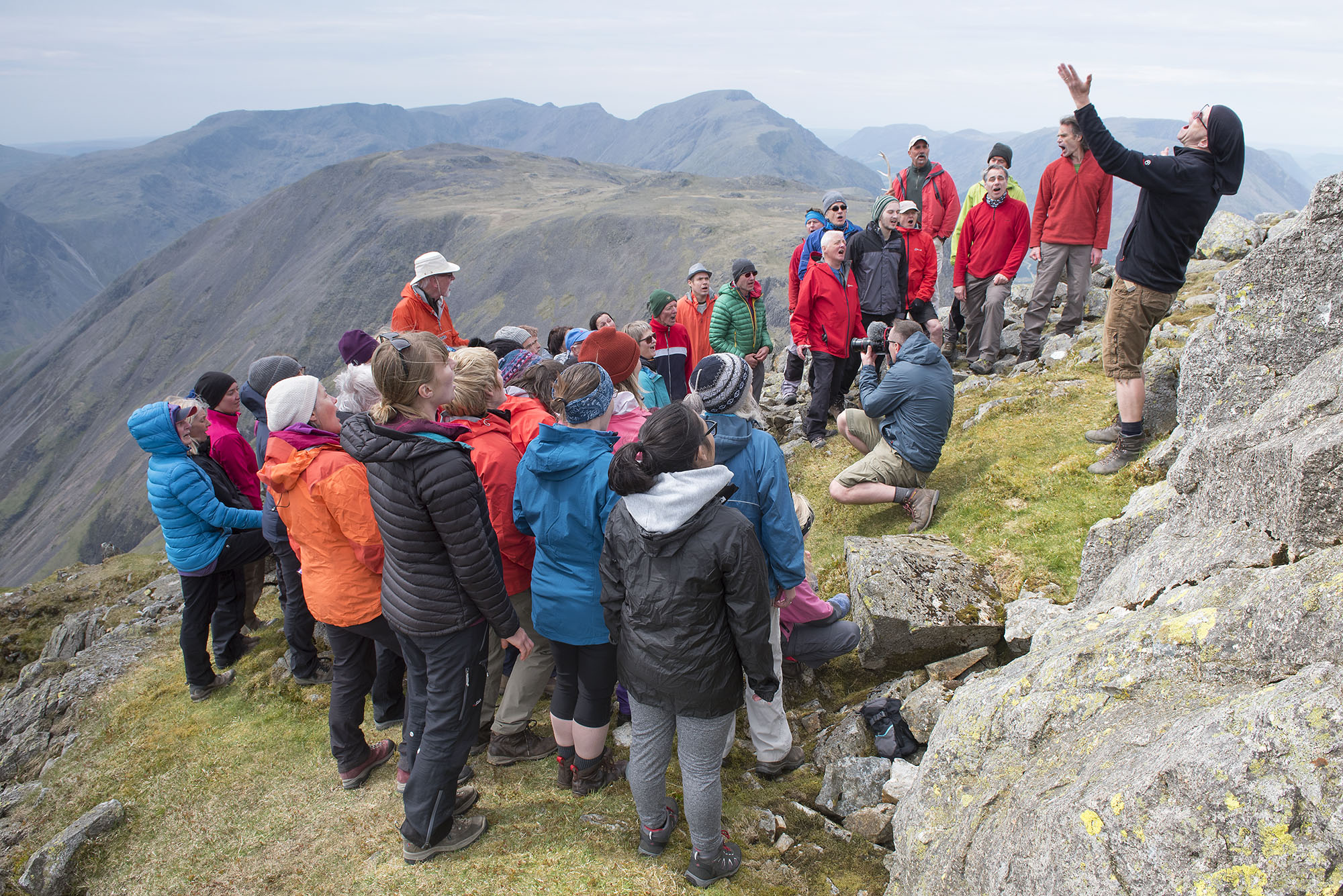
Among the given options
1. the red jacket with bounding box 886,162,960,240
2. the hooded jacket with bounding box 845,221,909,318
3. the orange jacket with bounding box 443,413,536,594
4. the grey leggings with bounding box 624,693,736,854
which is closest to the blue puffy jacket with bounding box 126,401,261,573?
the orange jacket with bounding box 443,413,536,594

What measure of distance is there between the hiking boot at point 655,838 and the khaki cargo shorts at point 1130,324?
257 inches

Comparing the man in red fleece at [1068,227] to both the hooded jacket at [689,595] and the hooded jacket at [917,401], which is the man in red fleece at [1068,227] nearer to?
the hooded jacket at [917,401]

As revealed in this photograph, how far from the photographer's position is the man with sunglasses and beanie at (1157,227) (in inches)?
282

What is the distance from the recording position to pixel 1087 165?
11797mm

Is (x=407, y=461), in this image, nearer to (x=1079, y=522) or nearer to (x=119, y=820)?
(x=119, y=820)

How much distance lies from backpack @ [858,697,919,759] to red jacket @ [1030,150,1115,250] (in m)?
9.74

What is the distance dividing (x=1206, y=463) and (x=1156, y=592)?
3.90 ft

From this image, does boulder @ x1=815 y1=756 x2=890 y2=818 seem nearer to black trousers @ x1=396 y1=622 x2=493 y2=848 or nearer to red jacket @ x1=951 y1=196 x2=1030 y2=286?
black trousers @ x1=396 y1=622 x2=493 y2=848

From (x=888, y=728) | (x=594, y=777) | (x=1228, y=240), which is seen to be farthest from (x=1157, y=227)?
(x=1228, y=240)

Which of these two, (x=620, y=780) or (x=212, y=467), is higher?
(x=212, y=467)

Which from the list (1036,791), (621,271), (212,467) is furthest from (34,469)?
(1036,791)

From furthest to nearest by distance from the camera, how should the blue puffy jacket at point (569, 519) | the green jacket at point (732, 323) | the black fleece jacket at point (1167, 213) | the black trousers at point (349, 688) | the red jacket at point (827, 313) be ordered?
the green jacket at point (732, 323), the red jacket at point (827, 313), the black fleece jacket at point (1167, 213), the black trousers at point (349, 688), the blue puffy jacket at point (569, 519)

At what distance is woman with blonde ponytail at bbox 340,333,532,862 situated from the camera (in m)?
4.62

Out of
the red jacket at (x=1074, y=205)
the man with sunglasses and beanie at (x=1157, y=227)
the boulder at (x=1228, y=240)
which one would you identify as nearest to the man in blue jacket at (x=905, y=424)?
the man with sunglasses and beanie at (x=1157, y=227)
